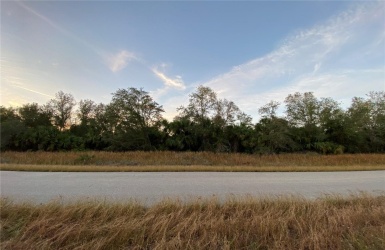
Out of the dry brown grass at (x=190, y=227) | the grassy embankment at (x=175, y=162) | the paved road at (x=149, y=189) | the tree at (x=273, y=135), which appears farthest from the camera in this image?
the tree at (x=273, y=135)

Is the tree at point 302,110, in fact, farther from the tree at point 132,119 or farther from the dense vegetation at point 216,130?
the tree at point 132,119

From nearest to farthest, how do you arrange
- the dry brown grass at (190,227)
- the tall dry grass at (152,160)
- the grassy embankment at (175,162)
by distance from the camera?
the dry brown grass at (190,227)
the grassy embankment at (175,162)
the tall dry grass at (152,160)

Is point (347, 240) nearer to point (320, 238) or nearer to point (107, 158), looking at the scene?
point (320, 238)

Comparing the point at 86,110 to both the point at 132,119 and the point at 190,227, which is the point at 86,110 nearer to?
the point at 132,119

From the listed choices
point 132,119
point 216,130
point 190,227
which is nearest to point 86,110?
point 132,119

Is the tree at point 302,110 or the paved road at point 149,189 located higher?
the tree at point 302,110

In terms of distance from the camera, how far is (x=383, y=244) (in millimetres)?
3139

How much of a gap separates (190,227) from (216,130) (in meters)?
29.9

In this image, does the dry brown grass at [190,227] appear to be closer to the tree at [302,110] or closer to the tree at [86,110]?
the tree at [302,110]

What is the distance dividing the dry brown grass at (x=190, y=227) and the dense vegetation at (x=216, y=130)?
2695cm

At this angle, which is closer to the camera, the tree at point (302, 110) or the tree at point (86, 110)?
the tree at point (302, 110)

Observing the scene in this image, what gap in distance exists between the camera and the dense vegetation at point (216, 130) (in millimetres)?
32125

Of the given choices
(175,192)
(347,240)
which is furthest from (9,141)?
(347,240)

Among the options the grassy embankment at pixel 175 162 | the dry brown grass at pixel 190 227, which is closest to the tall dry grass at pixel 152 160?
the grassy embankment at pixel 175 162
